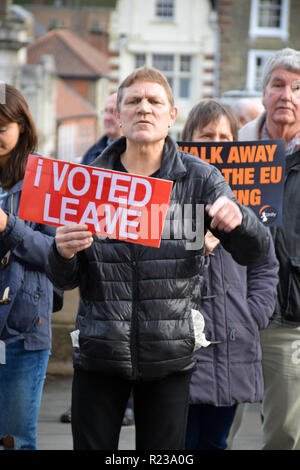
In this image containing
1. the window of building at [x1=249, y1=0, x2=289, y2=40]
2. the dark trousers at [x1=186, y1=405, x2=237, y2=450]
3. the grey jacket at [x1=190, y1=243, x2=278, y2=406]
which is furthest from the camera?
the window of building at [x1=249, y1=0, x2=289, y2=40]

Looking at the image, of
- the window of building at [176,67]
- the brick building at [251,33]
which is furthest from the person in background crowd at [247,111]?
the window of building at [176,67]

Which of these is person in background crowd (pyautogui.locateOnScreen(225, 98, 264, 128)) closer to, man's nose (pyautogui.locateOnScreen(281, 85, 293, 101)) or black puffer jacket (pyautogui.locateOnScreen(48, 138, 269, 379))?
man's nose (pyautogui.locateOnScreen(281, 85, 293, 101))

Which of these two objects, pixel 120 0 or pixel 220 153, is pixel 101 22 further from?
pixel 220 153

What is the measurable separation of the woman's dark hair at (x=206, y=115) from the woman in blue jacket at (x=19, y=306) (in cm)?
78

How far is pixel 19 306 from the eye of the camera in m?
3.43

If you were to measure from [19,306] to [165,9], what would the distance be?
43.5m

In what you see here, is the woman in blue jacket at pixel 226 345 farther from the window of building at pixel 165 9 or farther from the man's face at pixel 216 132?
the window of building at pixel 165 9

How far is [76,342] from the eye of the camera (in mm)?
2967

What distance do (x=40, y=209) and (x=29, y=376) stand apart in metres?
0.86

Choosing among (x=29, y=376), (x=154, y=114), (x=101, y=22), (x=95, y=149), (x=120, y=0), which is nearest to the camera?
(x=154, y=114)

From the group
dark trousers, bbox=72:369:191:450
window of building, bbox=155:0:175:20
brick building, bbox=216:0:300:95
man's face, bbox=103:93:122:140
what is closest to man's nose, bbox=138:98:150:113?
dark trousers, bbox=72:369:191:450

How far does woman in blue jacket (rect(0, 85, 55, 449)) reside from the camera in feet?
11.1

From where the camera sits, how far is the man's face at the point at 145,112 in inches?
116
